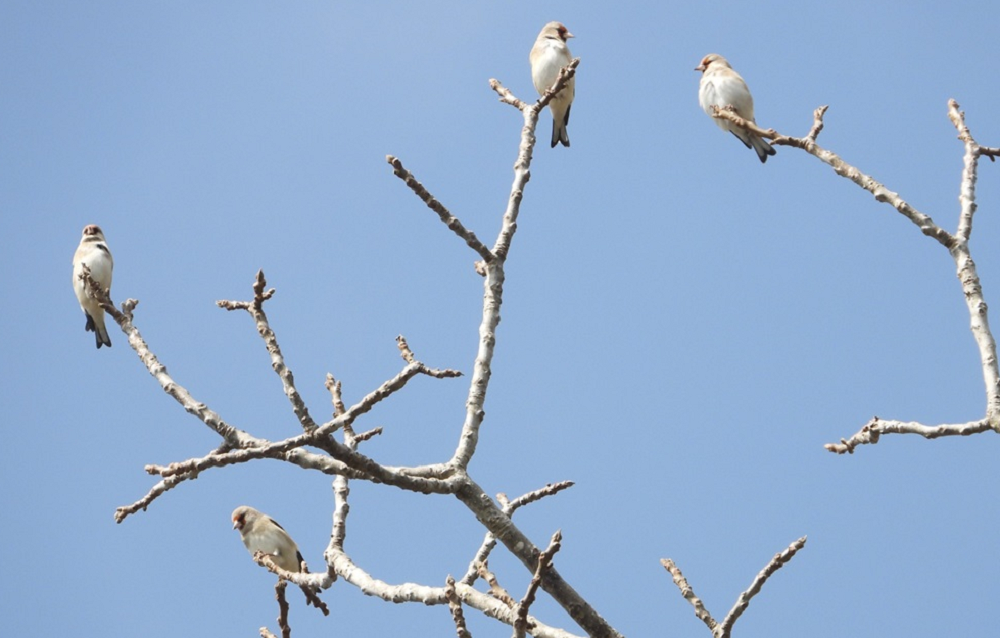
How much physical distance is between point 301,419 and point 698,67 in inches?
330

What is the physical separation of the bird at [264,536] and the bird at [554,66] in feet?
17.6

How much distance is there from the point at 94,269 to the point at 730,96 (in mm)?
5778

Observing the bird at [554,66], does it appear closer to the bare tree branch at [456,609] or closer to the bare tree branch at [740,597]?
the bare tree branch at [740,597]

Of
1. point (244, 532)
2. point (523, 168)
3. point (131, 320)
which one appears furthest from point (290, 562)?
point (523, 168)

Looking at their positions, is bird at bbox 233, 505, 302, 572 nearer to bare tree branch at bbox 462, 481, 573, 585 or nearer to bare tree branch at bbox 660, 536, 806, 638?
bare tree branch at bbox 462, 481, 573, 585

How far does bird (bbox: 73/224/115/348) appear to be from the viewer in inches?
377

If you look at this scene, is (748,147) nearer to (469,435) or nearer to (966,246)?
(966,246)

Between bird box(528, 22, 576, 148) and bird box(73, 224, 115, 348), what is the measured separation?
15.5ft

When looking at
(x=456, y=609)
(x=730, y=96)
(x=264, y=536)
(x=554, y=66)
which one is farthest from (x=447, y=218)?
(x=554, y=66)

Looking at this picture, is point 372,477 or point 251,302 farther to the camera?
point 251,302

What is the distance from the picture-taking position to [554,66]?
11703 mm

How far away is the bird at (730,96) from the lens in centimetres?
965

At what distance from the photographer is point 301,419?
3.43m

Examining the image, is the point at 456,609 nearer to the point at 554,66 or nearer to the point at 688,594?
the point at 688,594
